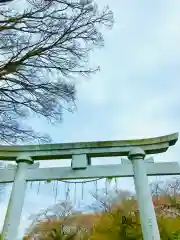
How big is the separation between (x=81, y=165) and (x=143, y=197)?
1002 mm

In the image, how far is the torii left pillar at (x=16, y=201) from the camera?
3030 millimetres

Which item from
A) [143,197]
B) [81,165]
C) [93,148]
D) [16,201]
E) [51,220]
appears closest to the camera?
[143,197]

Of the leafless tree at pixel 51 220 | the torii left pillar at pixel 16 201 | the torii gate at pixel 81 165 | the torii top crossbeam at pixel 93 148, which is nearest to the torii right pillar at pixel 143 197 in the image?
the torii gate at pixel 81 165

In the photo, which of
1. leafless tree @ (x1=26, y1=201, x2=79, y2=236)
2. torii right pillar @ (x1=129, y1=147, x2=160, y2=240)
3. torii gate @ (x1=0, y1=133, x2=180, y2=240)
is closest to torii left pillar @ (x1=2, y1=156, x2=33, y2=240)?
torii gate @ (x1=0, y1=133, x2=180, y2=240)

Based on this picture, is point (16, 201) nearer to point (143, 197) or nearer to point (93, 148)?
point (93, 148)

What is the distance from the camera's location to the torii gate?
3207 mm

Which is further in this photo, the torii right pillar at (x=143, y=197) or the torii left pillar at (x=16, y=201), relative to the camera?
the torii left pillar at (x=16, y=201)

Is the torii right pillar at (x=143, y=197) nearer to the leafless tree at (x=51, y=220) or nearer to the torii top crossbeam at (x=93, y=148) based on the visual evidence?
the torii top crossbeam at (x=93, y=148)

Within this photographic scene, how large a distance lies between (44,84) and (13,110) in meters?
0.72

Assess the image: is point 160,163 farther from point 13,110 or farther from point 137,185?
point 13,110

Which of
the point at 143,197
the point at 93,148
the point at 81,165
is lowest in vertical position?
the point at 143,197

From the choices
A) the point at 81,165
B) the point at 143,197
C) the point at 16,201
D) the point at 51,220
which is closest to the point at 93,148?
the point at 81,165

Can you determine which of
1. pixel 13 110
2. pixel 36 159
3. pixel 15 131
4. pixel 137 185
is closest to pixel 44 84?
pixel 13 110

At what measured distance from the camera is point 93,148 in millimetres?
3543
